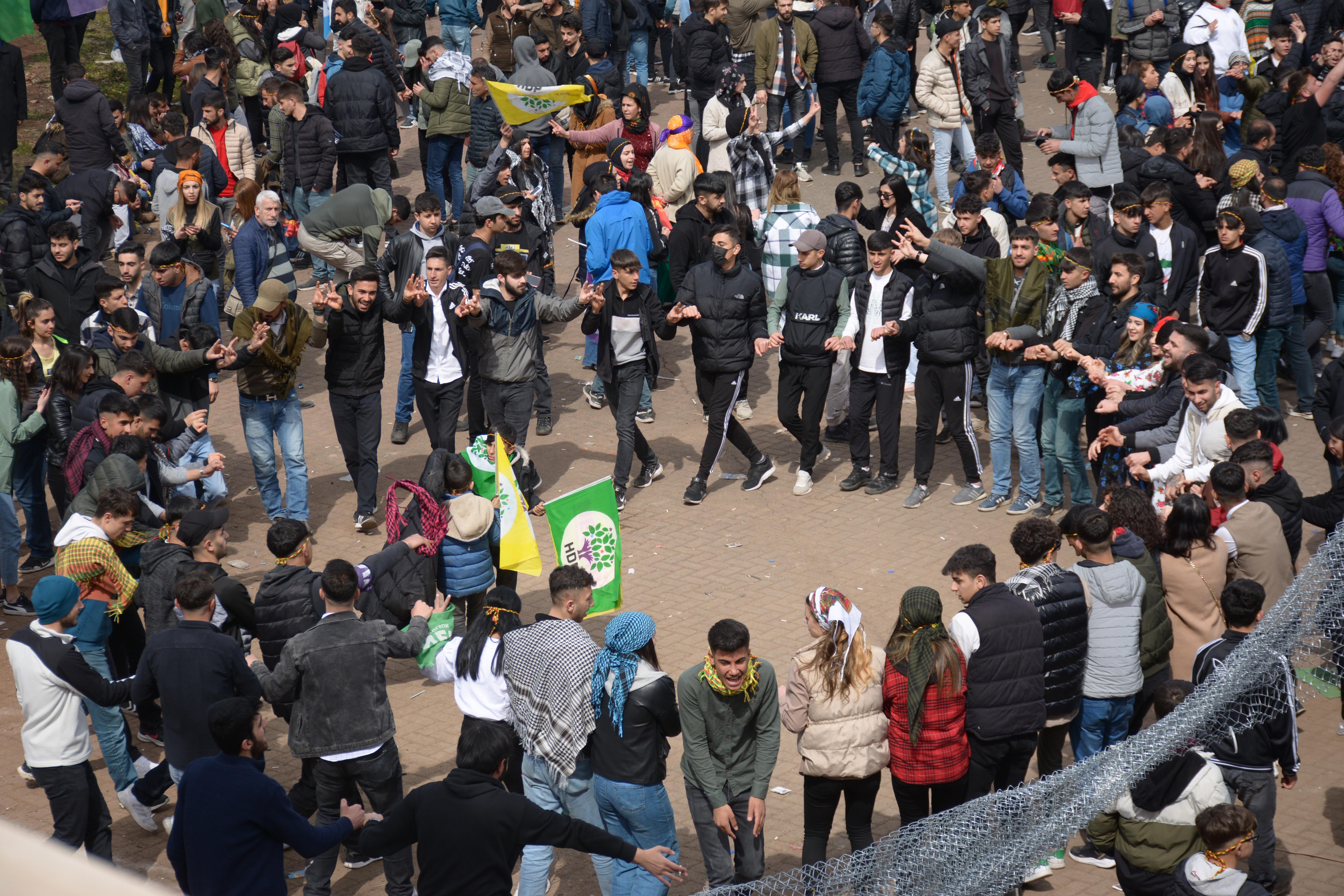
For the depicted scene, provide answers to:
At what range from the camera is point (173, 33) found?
19.5m

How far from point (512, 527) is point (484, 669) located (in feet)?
7.29

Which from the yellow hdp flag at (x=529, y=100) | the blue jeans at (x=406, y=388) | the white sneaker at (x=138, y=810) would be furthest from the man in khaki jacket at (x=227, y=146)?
the white sneaker at (x=138, y=810)

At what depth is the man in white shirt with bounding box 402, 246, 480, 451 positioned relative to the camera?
10703 mm

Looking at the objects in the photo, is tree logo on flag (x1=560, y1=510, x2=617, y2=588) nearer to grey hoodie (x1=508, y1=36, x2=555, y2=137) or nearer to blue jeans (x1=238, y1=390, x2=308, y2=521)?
blue jeans (x1=238, y1=390, x2=308, y2=521)

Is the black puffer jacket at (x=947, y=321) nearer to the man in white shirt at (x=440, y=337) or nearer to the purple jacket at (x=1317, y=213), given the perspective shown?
the purple jacket at (x=1317, y=213)

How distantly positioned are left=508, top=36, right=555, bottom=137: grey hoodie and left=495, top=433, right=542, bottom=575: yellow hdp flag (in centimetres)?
752

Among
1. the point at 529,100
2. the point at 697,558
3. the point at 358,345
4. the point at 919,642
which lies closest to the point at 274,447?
the point at 358,345

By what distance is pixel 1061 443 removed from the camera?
34.1 feet

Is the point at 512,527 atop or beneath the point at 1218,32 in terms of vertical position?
beneath

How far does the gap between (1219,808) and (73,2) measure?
16.8 metres

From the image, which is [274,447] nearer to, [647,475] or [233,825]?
[647,475]

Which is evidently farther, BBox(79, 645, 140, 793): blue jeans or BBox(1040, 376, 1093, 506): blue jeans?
BBox(1040, 376, 1093, 506): blue jeans

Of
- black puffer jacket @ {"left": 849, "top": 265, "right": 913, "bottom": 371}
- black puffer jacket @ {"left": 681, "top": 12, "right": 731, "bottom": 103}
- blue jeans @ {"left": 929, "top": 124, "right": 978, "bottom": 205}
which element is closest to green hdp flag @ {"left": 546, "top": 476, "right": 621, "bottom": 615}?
black puffer jacket @ {"left": 849, "top": 265, "right": 913, "bottom": 371}

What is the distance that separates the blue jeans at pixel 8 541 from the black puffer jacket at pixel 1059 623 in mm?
6914
